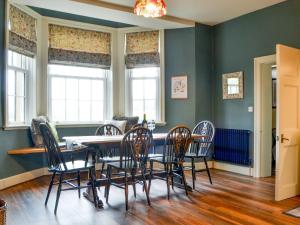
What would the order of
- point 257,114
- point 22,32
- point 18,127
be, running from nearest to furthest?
point 18,127, point 22,32, point 257,114

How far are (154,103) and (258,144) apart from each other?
7.11 feet

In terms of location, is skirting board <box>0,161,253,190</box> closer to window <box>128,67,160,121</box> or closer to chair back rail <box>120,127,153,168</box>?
window <box>128,67,160,121</box>

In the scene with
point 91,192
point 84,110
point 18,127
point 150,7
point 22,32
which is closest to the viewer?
point 150,7

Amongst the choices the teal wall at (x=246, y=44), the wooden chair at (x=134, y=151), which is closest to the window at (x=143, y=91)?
the teal wall at (x=246, y=44)

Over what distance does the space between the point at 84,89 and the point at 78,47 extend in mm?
831

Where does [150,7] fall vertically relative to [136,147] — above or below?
above

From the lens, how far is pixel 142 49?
19.0 ft

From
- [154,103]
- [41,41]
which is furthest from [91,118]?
[41,41]

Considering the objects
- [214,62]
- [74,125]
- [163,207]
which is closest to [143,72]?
[214,62]

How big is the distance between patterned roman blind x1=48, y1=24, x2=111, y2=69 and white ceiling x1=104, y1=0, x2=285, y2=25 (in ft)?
4.41

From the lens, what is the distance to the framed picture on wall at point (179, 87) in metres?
5.56

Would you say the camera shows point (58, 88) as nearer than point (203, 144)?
No

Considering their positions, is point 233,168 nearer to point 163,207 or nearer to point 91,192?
point 163,207

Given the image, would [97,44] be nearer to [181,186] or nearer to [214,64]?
[214,64]
